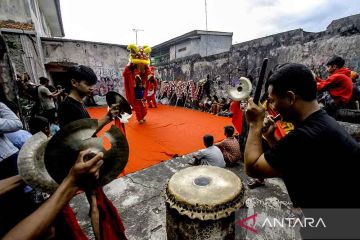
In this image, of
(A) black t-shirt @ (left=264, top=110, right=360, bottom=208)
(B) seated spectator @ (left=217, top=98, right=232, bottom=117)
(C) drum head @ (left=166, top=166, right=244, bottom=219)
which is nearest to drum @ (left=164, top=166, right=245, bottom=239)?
(C) drum head @ (left=166, top=166, right=244, bottom=219)

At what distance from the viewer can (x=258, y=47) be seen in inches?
333

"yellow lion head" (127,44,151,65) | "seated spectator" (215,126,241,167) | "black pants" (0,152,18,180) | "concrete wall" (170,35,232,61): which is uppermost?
"concrete wall" (170,35,232,61)

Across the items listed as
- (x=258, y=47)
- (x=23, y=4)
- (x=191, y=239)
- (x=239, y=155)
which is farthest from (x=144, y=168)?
(x=23, y=4)

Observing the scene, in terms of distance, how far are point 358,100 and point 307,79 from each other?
194 inches

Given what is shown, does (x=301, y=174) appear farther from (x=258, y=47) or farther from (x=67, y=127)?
(x=258, y=47)

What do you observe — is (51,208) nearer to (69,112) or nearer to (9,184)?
(9,184)

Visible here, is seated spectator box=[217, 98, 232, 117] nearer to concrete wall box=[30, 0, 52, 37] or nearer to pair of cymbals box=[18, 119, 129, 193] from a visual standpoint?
pair of cymbals box=[18, 119, 129, 193]

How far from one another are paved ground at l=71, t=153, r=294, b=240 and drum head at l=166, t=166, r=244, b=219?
860mm

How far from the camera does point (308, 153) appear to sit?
118 cm

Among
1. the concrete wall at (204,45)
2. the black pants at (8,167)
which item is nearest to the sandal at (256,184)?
the black pants at (8,167)

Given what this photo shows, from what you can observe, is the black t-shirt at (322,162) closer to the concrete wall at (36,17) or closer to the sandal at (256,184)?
the sandal at (256,184)

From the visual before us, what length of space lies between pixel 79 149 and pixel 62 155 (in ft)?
0.29

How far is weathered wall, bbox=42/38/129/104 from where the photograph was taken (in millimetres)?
12148

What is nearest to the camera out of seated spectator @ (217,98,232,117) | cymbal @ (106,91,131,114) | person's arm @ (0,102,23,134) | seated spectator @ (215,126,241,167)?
person's arm @ (0,102,23,134)
